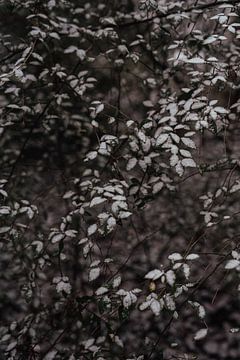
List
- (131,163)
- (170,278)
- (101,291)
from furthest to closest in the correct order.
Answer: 1. (131,163)
2. (101,291)
3. (170,278)

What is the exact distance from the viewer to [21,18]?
306cm

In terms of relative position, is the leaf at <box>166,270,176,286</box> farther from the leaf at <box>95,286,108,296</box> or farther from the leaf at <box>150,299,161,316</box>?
the leaf at <box>95,286,108,296</box>

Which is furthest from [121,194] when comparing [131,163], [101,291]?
[101,291]

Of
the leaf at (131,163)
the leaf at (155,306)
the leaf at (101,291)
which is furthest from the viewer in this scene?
the leaf at (131,163)

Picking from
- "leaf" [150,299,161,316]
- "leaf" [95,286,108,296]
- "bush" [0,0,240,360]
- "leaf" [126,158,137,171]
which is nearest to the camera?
"leaf" [150,299,161,316]

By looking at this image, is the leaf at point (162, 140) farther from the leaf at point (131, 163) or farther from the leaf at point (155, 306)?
the leaf at point (155, 306)

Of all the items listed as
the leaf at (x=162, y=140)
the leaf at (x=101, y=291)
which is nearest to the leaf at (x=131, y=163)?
the leaf at (x=162, y=140)

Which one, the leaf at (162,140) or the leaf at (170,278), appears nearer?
the leaf at (170,278)

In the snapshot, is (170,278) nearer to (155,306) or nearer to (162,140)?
(155,306)

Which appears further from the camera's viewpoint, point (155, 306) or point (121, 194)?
point (121, 194)

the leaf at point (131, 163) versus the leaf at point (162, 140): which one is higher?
the leaf at point (162, 140)

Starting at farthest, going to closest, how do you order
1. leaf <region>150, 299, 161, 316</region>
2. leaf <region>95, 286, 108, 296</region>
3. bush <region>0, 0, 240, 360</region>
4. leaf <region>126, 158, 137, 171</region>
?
leaf <region>126, 158, 137, 171</region> → bush <region>0, 0, 240, 360</region> → leaf <region>95, 286, 108, 296</region> → leaf <region>150, 299, 161, 316</region>

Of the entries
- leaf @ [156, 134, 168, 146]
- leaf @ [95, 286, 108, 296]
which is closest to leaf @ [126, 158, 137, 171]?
leaf @ [156, 134, 168, 146]

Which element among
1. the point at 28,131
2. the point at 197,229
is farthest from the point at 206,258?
the point at 28,131
